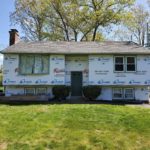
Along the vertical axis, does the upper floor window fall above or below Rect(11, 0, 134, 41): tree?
below

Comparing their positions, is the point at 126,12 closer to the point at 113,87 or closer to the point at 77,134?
the point at 113,87

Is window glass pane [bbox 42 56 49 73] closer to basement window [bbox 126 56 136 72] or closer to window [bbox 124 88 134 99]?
basement window [bbox 126 56 136 72]

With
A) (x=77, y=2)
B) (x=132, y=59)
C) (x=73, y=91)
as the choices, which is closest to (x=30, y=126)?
(x=73, y=91)

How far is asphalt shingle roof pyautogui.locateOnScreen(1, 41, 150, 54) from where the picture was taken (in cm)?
2561

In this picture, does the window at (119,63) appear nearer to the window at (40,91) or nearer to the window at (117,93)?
the window at (117,93)

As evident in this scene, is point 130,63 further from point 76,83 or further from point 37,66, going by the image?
point 37,66

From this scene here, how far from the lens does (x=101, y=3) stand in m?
44.1

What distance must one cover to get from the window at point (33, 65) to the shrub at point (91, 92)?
361cm

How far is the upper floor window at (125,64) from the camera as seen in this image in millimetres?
25938

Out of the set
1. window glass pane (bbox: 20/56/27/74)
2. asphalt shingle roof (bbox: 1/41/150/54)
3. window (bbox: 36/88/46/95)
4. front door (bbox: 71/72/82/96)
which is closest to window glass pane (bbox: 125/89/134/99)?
asphalt shingle roof (bbox: 1/41/150/54)

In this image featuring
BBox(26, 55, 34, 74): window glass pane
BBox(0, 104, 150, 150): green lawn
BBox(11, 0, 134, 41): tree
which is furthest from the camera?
BBox(11, 0, 134, 41): tree

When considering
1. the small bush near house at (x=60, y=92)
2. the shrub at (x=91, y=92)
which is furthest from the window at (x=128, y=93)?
the small bush near house at (x=60, y=92)

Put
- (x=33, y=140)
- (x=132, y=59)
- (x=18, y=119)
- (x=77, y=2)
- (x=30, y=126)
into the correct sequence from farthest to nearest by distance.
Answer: (x=77, y=2) → (x=132, y=59) → (x=18, y=119) → (x=30, y=126) → (x=33, y=140)

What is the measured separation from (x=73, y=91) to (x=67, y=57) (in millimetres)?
2935
